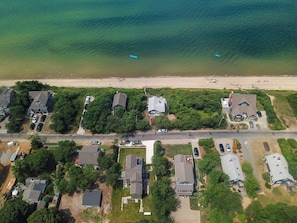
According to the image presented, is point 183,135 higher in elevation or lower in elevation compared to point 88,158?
higher

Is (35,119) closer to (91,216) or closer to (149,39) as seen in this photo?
(91,216)

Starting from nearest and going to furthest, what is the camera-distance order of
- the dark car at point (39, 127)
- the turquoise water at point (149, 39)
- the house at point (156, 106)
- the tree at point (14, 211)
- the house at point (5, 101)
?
the tree at point (14, 211) → the dark car at point (39, 127) → the house at point (156, 106) → the house at point (5, 101) → the turquoise water at point (149, 39)

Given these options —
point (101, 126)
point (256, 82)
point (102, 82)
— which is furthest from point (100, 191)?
point (256, 82)

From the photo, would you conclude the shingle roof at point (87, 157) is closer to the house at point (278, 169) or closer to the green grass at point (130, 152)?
the green grass at point (130, 152)

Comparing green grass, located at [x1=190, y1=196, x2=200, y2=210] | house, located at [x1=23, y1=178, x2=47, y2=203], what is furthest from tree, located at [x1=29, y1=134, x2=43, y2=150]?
green grass, located at [x1=190, y1=196, x2=200, y2=210]

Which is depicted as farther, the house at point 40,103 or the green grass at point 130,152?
the house at point 40,103

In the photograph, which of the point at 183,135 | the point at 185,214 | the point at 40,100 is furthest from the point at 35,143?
the point at 185,214

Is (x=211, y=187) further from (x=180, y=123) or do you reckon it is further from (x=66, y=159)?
(x=66, y=159)

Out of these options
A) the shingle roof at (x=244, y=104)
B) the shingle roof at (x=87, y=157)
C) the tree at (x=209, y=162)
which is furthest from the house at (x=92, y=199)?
the shingle roof at (x=244, y=104)
